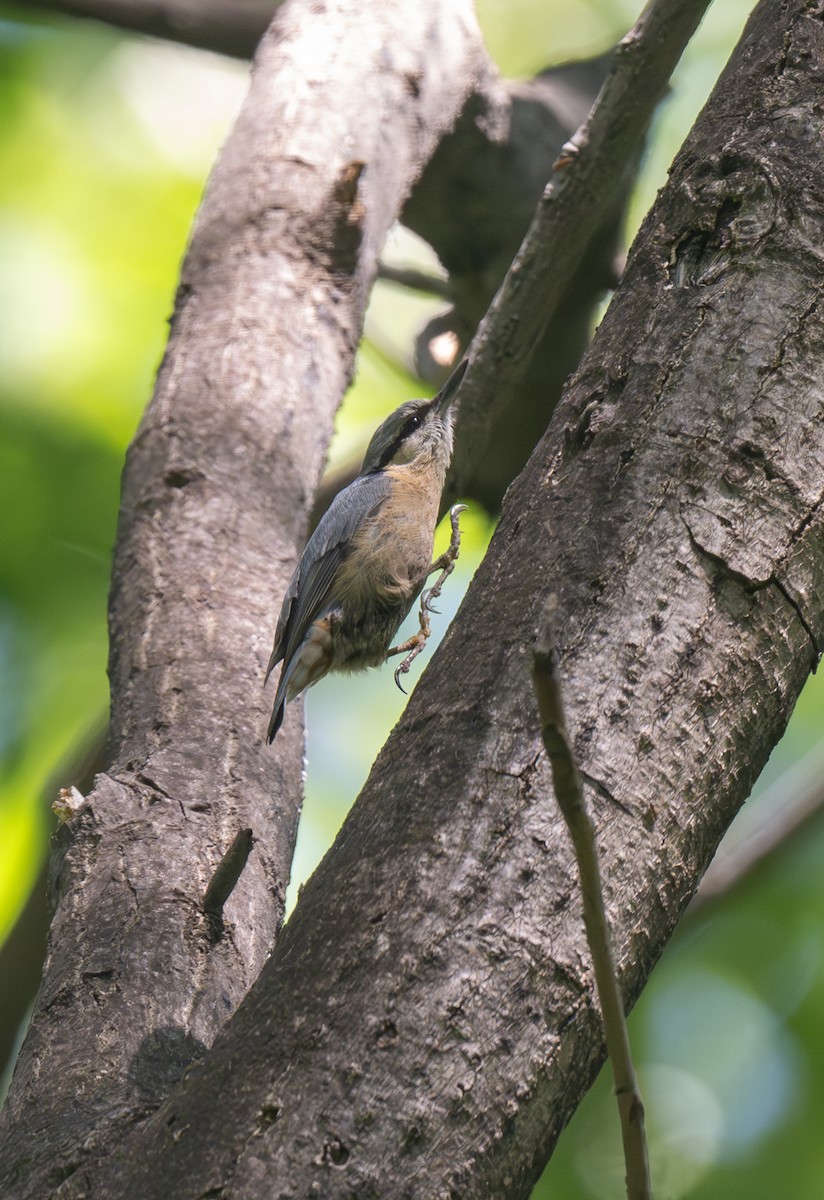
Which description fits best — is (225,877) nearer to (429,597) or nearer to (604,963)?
(604,963)

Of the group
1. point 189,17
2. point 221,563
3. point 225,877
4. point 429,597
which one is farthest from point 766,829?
point 189,17

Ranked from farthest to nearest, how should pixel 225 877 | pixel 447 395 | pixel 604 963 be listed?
pixel 447 395 → pixel 225 877 → pixel 604 963

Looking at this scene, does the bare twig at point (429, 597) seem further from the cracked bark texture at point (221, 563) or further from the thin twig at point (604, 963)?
the thin twig at point (604, 963)

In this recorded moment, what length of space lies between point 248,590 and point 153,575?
0.69ft

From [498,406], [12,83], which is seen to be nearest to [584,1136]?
[498,406]

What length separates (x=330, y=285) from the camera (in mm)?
3240

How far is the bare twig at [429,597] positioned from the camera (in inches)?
121

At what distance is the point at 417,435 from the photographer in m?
3.80

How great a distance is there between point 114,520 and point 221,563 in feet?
8.04

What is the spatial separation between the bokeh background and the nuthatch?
0.41 metres

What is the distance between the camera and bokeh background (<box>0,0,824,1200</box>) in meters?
3.94

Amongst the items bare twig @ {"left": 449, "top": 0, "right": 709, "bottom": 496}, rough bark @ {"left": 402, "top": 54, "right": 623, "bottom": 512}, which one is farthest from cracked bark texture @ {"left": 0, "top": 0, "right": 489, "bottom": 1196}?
bare twig @ {"left": 449, "top": 0, "right": 709, "bottom": 496}

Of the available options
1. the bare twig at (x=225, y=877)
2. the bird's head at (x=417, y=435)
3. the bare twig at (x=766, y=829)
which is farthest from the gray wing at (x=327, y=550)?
the bare twig at (x=766, y=829)

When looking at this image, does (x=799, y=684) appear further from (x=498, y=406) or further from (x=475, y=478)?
(x=475, y=478)
